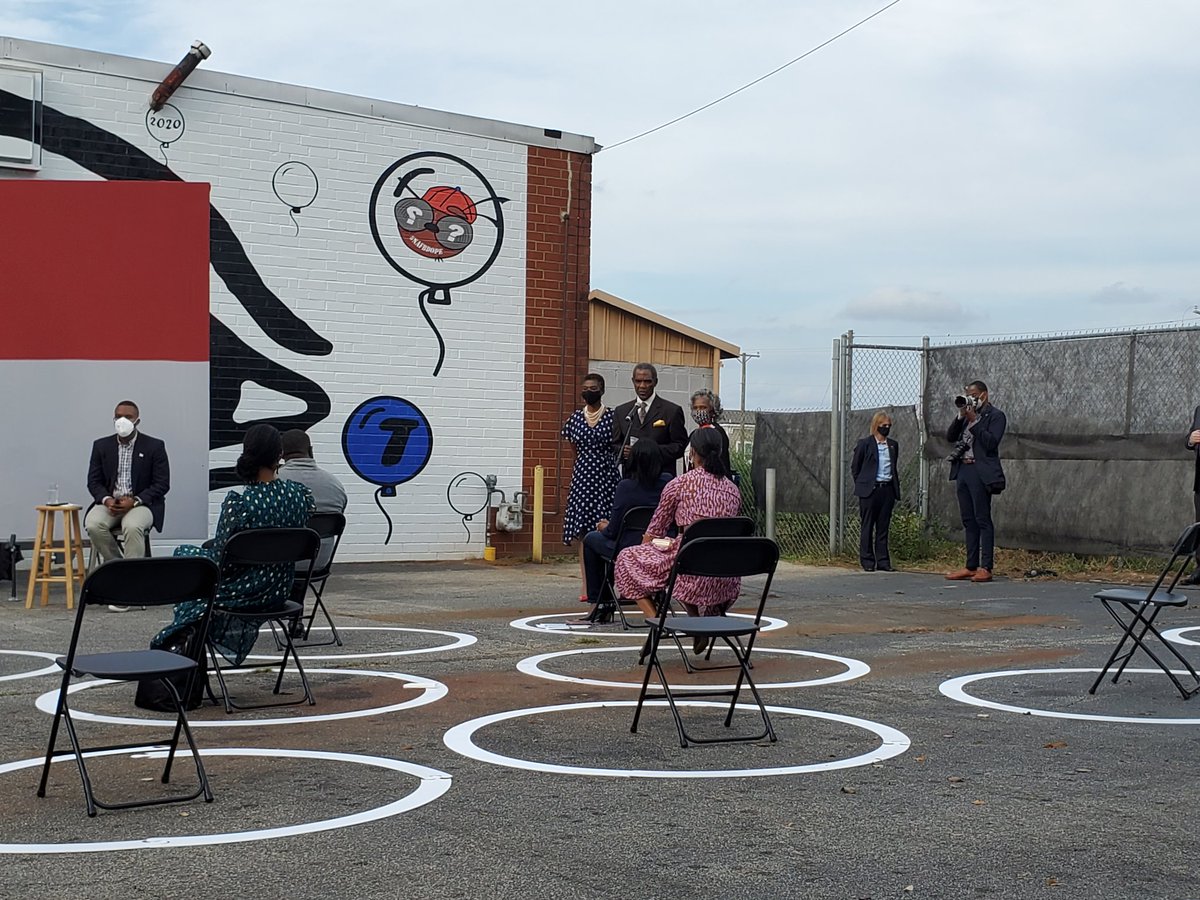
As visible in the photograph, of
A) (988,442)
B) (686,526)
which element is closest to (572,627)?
(686,526)

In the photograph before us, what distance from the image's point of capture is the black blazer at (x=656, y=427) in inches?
446

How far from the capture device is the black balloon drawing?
14352 millimetres

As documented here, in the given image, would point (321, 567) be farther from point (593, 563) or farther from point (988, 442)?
point (988, 442)

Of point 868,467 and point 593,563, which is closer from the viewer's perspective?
point 593,563

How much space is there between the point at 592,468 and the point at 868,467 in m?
5.09

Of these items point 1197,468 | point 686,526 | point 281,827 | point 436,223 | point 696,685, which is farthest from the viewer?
point 436,223

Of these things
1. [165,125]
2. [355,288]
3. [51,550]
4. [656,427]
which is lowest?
[51,550]

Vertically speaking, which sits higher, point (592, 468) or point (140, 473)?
point (592, 468)

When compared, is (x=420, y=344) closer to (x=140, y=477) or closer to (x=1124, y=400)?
(x=140, y=477)

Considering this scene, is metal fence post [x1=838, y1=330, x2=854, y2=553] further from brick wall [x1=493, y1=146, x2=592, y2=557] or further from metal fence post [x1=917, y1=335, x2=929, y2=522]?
brick wall [x1=493, y1=146, x2=592, y2=557]

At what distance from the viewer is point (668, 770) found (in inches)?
230

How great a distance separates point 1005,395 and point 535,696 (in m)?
9.90

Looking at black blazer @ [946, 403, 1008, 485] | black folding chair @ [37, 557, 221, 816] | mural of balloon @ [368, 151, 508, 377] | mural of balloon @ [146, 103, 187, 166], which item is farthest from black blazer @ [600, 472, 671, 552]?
mural of balloon @ [146, 103, 187, 166]

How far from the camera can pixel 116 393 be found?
47.4 feet
